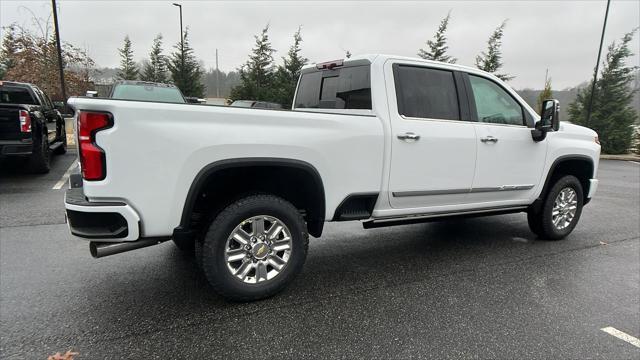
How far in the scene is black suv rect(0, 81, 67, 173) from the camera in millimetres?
6902

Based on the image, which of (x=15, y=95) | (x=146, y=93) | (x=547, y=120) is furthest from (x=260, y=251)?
(x=15, y=95)

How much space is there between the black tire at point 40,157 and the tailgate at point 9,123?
494 mm

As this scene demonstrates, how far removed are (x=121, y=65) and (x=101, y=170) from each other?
33.4 metres

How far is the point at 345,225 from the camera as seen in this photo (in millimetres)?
5543

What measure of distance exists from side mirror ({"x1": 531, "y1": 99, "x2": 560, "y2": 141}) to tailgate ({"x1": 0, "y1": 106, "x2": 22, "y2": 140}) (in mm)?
7956

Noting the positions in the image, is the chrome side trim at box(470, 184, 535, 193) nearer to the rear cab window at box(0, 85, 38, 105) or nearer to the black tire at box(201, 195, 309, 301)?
the black tire at box(201, 195, 309, 301)

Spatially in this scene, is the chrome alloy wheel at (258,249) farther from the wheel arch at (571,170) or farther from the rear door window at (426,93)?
the wheel arch at (571,170)

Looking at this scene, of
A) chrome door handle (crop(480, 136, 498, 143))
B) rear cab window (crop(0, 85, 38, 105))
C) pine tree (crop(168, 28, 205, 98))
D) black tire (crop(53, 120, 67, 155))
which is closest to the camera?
chrome door handle (crop(480, 136, 498, 143))

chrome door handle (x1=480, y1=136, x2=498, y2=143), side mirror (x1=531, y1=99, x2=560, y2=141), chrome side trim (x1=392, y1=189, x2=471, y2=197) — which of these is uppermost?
side mirror (x1=531, y1=99, x2=560, y2=141)

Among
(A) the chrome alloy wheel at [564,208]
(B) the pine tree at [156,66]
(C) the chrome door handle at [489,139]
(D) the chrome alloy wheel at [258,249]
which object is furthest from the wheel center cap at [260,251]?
(B) the pine tree at [156,66]

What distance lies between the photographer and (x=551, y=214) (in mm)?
4934

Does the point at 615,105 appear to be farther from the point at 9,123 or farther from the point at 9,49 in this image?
the point at 9,49

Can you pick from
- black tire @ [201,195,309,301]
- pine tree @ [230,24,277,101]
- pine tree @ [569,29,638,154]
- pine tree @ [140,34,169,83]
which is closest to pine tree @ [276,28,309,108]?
pine tree @ [230,24,277,101]

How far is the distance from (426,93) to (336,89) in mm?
882
